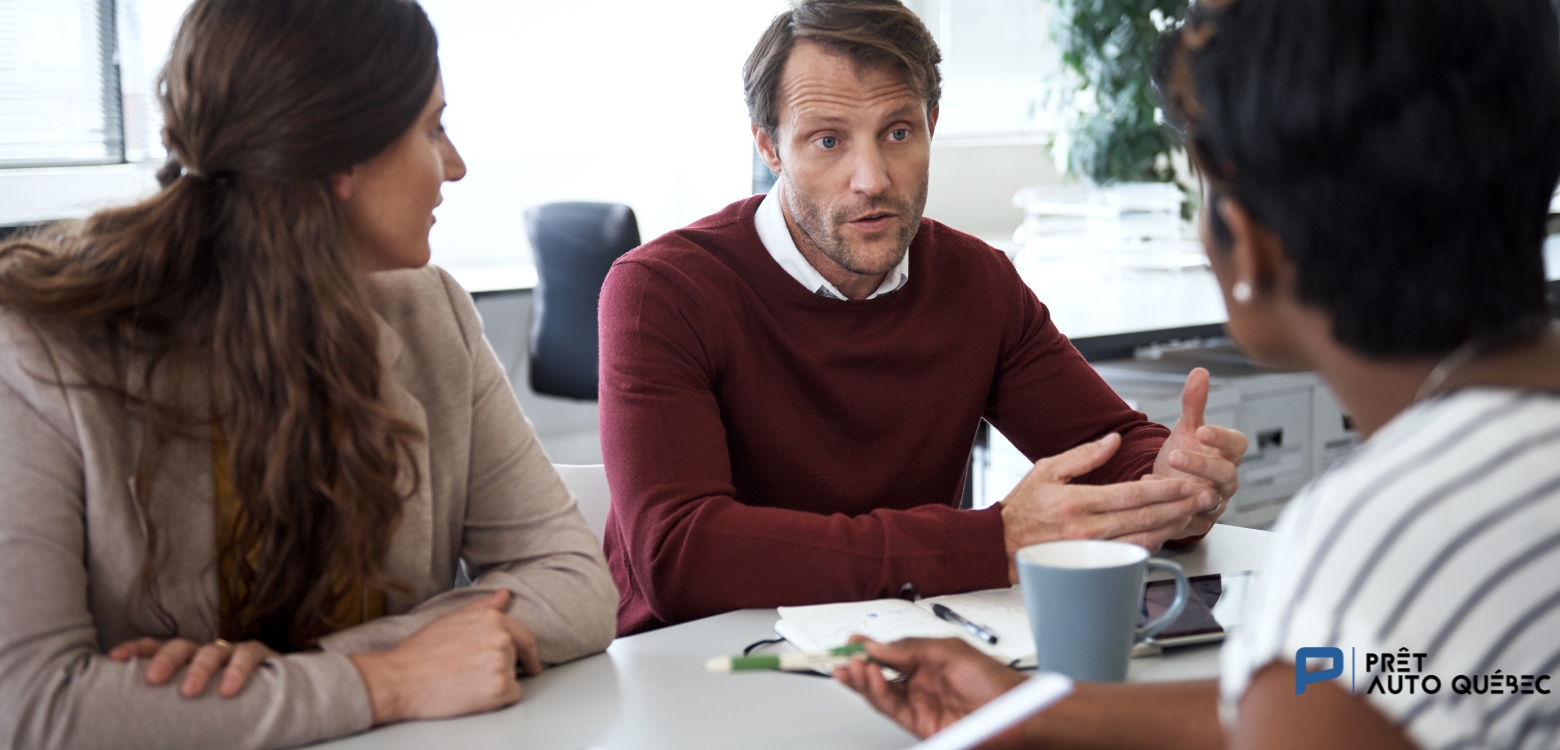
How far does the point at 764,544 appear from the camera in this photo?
1.21m

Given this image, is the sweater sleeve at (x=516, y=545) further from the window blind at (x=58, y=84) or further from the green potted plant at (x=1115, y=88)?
the window blind at (x=58, y=84)

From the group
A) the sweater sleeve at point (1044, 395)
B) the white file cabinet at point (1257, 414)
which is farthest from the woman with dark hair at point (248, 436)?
the white file cabinet at point (1257, 414)

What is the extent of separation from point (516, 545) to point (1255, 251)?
766 millimetres

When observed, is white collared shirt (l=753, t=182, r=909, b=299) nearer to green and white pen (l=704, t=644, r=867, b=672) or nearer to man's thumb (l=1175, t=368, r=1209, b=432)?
man's thumb (l=1175, t=368, r=1209, b=432)

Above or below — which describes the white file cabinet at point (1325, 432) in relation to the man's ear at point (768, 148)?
below

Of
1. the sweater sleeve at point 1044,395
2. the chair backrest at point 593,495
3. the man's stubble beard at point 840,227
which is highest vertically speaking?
the man's stubble beard at point 840,227

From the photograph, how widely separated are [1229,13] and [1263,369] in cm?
216

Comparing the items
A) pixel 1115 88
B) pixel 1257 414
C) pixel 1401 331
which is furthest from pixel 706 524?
pixel 1115 88

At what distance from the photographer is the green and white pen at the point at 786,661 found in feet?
2.60

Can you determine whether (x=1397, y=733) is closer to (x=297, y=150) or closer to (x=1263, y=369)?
(x=297, y=150)

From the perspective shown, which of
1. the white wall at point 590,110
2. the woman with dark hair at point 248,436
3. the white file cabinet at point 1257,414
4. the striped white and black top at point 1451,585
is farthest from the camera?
the white wall at point 590,110

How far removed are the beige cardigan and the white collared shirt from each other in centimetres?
42

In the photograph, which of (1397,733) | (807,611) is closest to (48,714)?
(807,611)

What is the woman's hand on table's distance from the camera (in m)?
0.89
